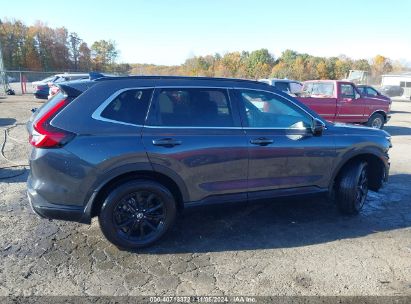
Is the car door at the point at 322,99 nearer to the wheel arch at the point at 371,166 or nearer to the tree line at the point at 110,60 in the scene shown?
the wheel arch at the point at 371,166

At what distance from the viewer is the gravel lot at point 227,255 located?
303 cm

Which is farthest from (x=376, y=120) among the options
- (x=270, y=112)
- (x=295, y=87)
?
(x=270, y=112)

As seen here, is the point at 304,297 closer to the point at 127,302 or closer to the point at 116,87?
the point at 127,302

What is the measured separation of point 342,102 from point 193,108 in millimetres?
9101

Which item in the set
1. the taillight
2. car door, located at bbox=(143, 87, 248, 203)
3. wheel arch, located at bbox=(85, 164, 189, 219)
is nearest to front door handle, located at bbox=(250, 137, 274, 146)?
car door, located at bbox=(143, 87, 248, 203)

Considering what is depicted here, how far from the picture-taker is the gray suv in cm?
326

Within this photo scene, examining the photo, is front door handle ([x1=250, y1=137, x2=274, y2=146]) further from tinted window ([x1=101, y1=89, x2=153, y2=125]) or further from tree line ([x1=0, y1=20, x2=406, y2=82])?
tree line ([x1=0, y1=20, x2=406, y2=82])

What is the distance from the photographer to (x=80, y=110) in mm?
3270

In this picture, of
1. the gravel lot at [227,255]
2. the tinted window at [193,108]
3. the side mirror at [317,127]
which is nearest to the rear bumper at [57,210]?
the gravel lot at [227,255]

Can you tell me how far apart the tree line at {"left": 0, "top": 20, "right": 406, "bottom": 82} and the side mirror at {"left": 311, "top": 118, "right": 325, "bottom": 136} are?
172 ft

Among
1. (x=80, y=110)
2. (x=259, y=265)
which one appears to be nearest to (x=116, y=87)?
(x=80, y=110)

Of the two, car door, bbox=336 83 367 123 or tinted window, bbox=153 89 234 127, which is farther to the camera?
car door, bbox=336 83 367 123

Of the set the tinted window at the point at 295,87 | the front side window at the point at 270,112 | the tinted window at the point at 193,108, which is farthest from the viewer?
the tinted window at the point at 295,87

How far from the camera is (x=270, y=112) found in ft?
13.6
